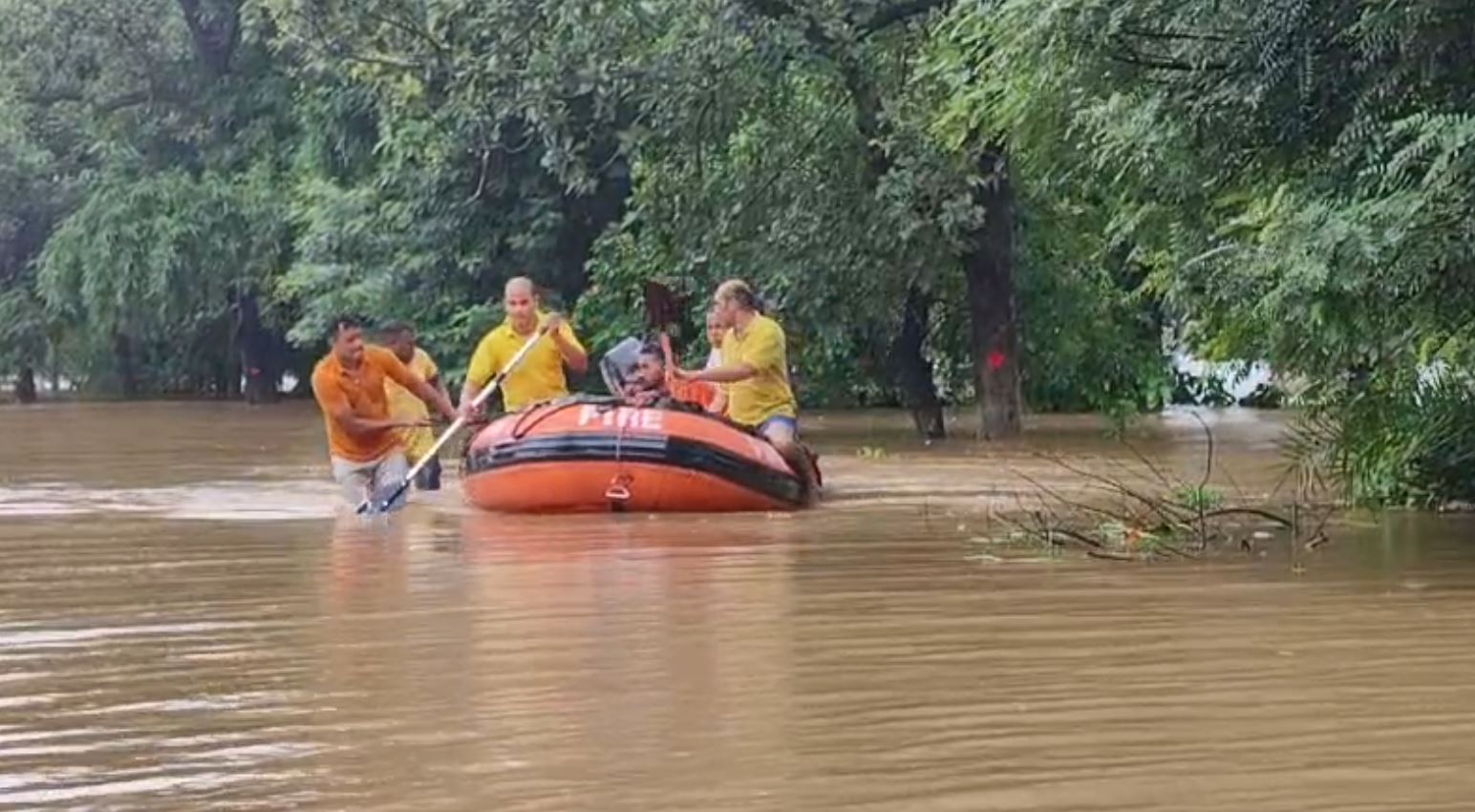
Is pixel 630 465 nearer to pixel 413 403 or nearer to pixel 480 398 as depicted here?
pixel 480 398

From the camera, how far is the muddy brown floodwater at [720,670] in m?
5.88

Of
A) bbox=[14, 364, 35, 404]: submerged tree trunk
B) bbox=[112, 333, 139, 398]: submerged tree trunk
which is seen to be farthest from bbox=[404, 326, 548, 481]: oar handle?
bbox=[14, 364, 35, 404]: submerged tree trunk

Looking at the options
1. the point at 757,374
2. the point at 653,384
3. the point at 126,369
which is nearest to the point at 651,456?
the point at 653,384

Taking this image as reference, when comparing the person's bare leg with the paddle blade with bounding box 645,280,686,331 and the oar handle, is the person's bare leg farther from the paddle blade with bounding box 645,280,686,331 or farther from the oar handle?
the oar handle

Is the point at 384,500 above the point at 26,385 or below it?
below

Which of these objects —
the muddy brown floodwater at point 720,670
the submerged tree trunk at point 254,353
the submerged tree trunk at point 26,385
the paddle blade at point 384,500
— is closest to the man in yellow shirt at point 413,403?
the paddle blade at point 384,500

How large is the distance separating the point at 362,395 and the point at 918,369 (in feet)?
45.3

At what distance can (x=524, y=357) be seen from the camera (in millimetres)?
16094

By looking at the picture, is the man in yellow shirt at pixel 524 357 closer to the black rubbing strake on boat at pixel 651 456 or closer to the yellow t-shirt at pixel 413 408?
the yellow t-shirt at pixel 413 408

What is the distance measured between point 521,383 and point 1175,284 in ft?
16.2

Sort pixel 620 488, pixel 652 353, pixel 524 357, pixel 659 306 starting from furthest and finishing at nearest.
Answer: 1. pixel 659 306
2. pixel 524 357
3. pixel 652 353
4. pixel 620 488

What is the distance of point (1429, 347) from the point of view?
1336 cm

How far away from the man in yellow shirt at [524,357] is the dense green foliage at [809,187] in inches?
136

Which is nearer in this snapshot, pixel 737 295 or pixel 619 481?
pixel 619 481
